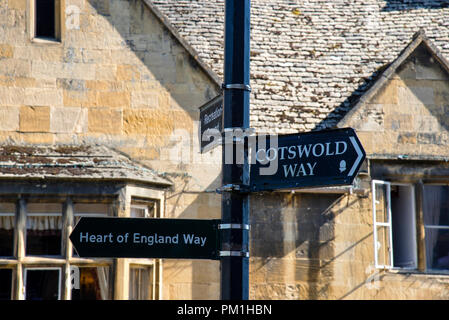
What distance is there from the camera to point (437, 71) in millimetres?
10352

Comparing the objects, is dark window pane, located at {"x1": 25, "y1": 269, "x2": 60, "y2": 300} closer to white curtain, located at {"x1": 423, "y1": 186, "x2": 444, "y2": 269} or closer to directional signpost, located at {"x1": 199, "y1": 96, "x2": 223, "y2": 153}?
directional signpost, located at {"x1": 199, "y1": 96, "x2": 223, "y2": 153}

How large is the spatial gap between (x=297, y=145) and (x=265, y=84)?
5246mm

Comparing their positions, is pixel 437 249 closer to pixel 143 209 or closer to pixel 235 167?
pixel 143 209

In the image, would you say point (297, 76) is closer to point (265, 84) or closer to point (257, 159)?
point (265, 84)

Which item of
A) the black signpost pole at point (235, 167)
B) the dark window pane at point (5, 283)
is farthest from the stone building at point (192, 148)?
the black signpost pole at point (235, 167)

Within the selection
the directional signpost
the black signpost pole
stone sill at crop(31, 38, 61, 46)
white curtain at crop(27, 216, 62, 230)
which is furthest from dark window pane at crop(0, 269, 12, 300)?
the black signpost pole

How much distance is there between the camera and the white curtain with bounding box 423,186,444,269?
10.2 m

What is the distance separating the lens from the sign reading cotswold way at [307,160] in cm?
539

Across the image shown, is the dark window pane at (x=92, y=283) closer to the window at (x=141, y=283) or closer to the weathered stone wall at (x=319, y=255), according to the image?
the window at (x=141, y=283)

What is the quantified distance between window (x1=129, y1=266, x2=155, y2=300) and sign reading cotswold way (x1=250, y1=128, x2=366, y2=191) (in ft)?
13.8

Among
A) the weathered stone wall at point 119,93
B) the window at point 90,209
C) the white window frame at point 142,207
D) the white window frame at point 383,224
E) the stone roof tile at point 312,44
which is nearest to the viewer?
the window at point 90,209

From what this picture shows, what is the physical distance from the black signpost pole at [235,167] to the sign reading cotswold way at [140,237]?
25 centimetres

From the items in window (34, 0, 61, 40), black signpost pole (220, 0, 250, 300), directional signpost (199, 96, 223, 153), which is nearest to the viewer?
black signpost pole (220, 0, 250, 300)

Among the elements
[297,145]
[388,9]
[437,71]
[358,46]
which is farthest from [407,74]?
[297,145]
